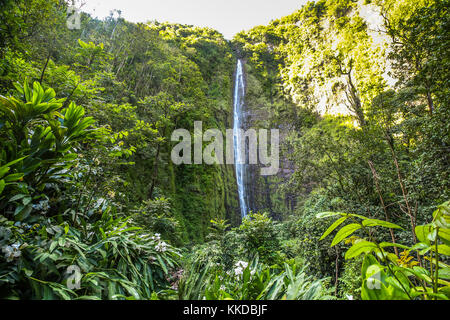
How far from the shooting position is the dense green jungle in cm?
128

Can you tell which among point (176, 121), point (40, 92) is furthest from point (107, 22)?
point (40, 92)

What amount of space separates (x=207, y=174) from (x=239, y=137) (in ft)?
21.8

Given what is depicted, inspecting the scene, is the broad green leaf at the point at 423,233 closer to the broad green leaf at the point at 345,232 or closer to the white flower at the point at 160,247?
the broad green leaf at the point at 345,232

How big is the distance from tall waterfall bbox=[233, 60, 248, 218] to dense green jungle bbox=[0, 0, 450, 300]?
0.85 metres

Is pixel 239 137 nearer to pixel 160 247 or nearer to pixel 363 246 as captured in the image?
pixel 160 247

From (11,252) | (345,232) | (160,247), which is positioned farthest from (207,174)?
(345,232)

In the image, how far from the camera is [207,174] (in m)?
10.7

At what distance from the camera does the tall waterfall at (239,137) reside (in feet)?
46.2

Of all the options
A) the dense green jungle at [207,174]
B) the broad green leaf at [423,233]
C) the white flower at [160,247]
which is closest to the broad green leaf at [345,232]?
the dense green jungle at [207,174]

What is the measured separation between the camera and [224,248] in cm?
429

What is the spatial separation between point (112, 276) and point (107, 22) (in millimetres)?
14229

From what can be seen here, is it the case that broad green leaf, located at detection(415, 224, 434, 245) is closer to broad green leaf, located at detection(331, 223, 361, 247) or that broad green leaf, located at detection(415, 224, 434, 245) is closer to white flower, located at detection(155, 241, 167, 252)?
broad green leaf, located at detection(331, 223, 361, 247)

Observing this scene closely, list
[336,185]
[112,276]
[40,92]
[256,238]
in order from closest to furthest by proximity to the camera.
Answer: [112,276]
[40,92]
[256,238]
[336,185]
